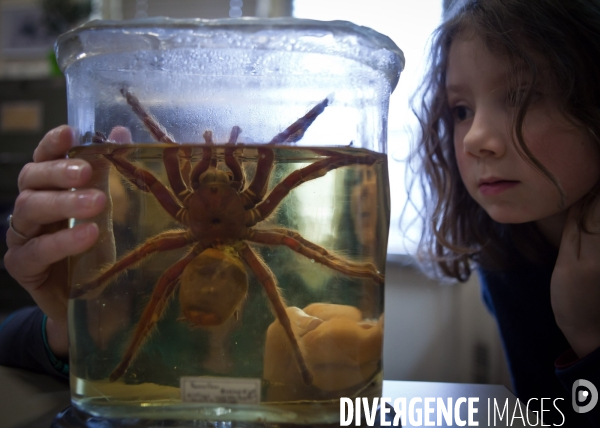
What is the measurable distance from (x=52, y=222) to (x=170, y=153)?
18 cm

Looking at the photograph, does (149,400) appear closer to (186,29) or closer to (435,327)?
(186,29)

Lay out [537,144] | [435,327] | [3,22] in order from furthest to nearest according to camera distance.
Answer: [3,22] → [435,327] → [537,144]

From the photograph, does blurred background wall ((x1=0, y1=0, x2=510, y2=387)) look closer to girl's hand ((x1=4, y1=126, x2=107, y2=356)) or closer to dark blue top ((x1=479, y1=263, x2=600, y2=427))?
dark blue top ((x1=479, y1=263, x2=600, y2=427))

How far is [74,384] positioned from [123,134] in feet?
0.79

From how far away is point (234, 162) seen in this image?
433mm

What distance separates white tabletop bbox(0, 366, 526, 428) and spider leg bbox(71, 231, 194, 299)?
158 millimetres

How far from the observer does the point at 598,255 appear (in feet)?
1.97

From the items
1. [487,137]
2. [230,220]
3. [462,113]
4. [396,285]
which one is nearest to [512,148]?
[487,137]

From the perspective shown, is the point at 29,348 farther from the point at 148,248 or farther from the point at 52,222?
the point at 148,248

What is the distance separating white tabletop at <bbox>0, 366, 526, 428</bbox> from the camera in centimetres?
46

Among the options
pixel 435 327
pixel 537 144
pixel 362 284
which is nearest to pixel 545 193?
pixel 537 144

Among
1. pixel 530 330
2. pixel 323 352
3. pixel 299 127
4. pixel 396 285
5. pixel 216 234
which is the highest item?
pixel 299 127

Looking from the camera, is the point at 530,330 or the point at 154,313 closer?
the point at 154,313

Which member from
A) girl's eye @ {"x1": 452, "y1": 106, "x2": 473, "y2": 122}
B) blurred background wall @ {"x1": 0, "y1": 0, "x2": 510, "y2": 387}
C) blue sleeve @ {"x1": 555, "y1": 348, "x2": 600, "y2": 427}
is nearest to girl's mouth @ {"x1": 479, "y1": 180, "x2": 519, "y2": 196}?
girl's eye @ {"x1": 452, "y1": 106, "x2": 473, "y2": 122}
